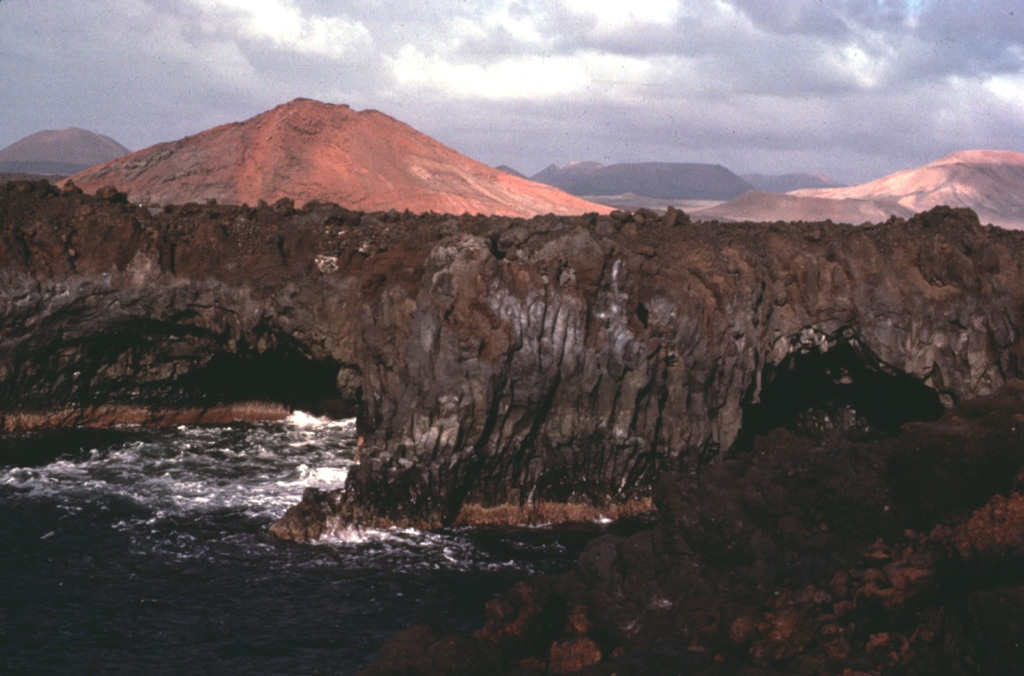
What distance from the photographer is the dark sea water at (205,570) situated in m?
19.5

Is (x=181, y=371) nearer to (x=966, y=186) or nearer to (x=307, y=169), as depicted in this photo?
(x=307, y=169)

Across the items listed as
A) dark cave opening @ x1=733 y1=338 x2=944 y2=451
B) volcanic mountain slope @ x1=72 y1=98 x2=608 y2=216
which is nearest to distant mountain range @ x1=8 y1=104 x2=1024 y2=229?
volcanic mountain slope @ x1=72 y1=98 x2=608 y2=216

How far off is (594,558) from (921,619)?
6650 mm

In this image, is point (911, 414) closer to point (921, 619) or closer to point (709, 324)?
point (709, 324)

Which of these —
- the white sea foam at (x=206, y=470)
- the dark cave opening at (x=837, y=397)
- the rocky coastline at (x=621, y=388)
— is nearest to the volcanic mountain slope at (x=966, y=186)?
the dark cave opening at (x=837, y=397)

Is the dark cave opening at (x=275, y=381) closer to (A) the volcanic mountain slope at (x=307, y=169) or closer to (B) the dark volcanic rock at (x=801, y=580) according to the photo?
(B) the dark volcanic rock at (x=801, y=580)

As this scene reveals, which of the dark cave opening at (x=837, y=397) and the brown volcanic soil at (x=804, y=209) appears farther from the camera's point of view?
the brown volcanic soil at (x=804, y=209)

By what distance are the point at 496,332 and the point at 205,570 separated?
34.3 ft

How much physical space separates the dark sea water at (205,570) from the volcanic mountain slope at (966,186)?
13715 cm

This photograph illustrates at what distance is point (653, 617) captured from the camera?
57.2 feet

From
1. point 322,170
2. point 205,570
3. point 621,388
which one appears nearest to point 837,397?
point 621,388

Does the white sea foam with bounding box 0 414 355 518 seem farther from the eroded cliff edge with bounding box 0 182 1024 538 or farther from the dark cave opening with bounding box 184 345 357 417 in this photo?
the eroded cliff edge with bounding box 0 182 1024 538

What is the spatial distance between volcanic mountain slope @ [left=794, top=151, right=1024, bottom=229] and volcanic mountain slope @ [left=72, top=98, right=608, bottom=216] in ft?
329

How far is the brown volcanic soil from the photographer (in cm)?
13475
